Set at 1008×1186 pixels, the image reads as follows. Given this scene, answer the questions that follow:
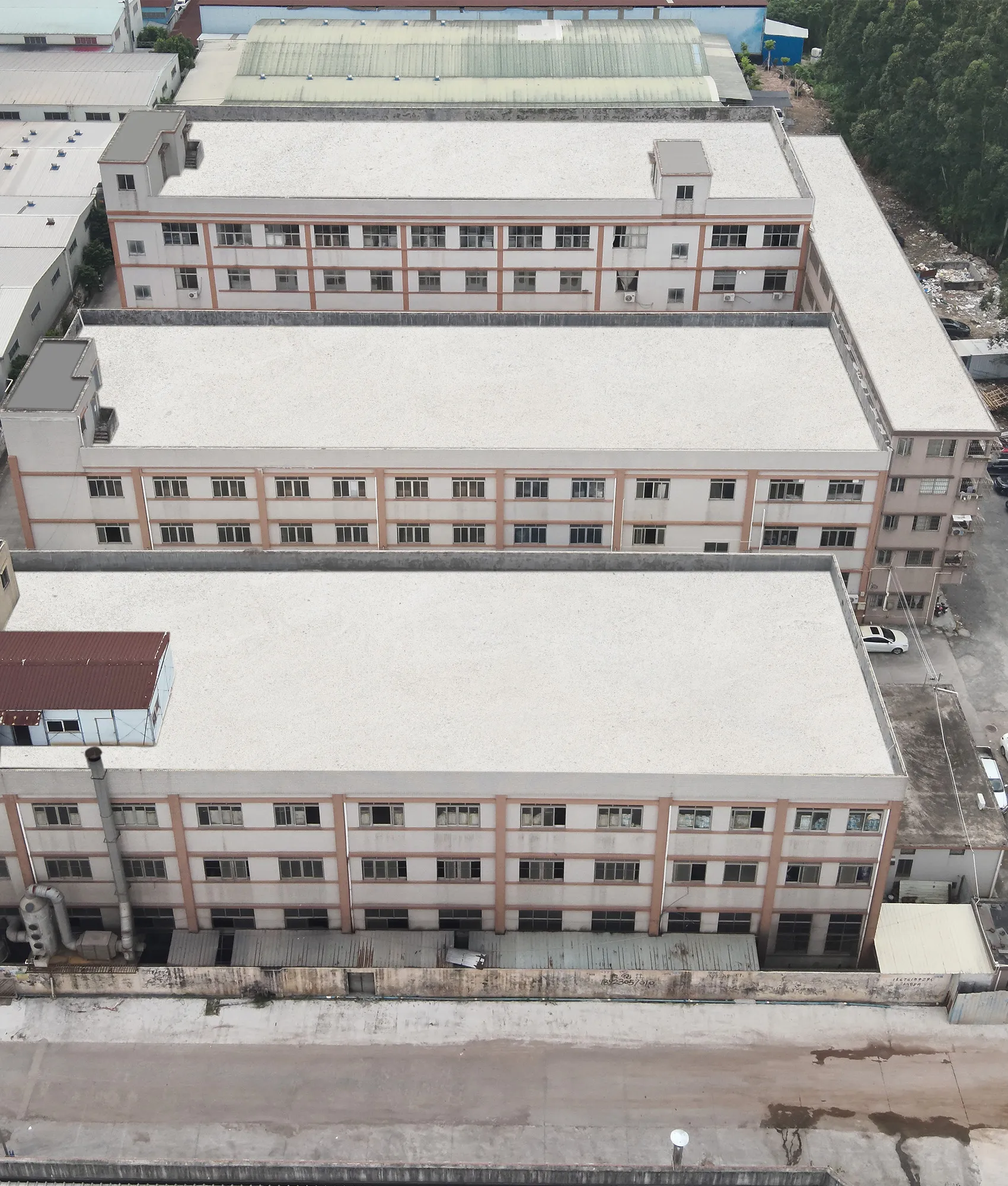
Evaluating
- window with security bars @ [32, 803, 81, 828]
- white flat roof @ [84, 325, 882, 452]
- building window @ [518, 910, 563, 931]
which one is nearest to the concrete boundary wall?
building window @ [518, 910, 563, 931]

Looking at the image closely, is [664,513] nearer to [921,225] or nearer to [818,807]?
[818,807]

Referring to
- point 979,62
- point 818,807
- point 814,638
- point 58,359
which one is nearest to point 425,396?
point 58,359

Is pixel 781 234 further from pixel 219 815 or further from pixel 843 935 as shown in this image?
pixel 219 815

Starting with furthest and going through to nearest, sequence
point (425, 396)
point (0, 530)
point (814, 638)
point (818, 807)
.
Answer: point (0, 530)
point (425, 396)
point (814, 638)
point (818, 807)

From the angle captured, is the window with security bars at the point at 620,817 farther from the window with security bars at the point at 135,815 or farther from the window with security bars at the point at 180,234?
the window with security bars at the point at 180,234

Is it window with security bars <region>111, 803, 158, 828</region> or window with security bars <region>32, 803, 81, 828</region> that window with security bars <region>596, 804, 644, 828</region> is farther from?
window with security bars <region>32, 803, 81, 828</region>

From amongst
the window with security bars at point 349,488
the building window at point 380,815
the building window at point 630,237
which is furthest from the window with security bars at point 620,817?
the building window at point 630,237
